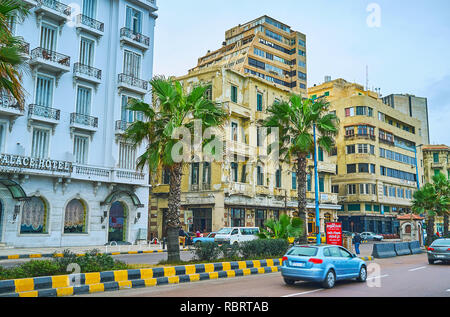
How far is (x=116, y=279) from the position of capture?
12.7 meters

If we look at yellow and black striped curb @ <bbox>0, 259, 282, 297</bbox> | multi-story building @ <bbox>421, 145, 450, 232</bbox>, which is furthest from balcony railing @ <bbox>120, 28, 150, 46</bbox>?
multi-story building @ <bbox>421, 145, 450, 232</bbox>

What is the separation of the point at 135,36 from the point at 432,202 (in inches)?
1200

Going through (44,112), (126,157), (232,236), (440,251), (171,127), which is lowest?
(440,251)

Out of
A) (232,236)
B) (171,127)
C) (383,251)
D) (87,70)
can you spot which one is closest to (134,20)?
(87,70)

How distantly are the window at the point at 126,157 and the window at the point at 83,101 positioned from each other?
368cm

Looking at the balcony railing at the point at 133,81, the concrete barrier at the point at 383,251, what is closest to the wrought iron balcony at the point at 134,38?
the balcony railing at the point at 133,81

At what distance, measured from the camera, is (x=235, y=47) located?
85.5 metres

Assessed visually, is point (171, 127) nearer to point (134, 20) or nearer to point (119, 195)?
point (119, 195)

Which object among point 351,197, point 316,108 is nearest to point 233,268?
point 316,108

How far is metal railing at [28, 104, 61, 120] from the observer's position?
27.2 metres

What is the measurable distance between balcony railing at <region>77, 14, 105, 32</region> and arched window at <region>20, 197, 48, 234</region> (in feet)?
44.5

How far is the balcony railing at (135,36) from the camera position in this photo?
33.2m

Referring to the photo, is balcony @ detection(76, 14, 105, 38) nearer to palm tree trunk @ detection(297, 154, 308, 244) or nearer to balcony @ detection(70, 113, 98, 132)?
balcony @ detection(70, 113, 98, 132)

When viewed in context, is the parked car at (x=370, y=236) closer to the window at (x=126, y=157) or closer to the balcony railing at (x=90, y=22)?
the window at (x=126, y=157)
